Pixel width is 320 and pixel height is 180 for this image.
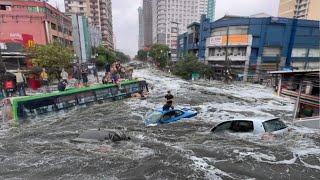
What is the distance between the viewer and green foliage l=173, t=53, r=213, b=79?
1603 inches

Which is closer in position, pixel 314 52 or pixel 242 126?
pixel 242 126

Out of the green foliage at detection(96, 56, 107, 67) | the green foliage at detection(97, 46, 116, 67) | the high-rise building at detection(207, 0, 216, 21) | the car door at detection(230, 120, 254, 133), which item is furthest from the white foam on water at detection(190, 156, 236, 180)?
the high-rise building at detection(207, 0, 216, 21)

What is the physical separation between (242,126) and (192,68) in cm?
3216

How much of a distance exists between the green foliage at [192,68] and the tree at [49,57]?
66.8ft

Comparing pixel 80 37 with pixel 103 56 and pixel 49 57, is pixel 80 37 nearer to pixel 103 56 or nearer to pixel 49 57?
pixel 103 56

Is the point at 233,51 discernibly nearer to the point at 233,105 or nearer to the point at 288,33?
the point at 288,33

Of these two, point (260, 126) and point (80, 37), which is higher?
point (80, 37)

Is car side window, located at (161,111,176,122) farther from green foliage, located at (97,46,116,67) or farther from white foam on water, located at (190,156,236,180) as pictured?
green foliage, located at (97,46,116,67)

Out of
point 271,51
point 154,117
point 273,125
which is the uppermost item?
point 271,51

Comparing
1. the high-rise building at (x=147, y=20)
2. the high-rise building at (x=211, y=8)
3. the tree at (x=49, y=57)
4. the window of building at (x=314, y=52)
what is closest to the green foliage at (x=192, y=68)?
the window of building at (x=314, y=52)

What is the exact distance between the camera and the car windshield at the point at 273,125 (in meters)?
8.64

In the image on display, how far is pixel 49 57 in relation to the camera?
1062 inches

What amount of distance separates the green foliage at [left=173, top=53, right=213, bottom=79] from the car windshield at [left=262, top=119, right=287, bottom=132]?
105 feet

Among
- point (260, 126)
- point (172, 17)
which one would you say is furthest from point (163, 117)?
point (172, 17)
